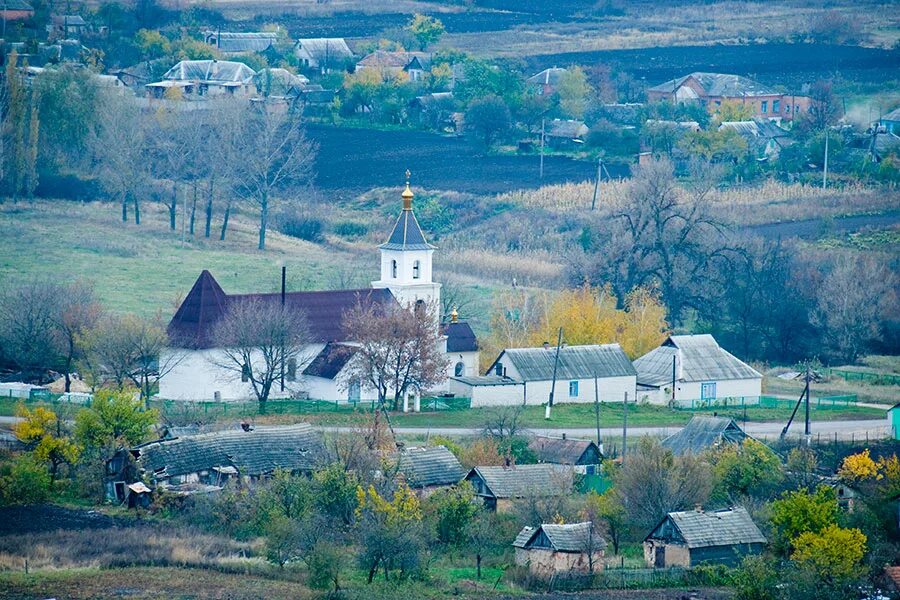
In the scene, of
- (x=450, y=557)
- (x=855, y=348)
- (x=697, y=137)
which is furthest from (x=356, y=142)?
(x=450, y=557)

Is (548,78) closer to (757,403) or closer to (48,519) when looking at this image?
(757,403)

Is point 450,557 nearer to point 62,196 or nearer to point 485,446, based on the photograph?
point 485,446

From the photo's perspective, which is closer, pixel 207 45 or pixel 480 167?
pixel 480 167

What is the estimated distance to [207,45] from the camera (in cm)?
11412

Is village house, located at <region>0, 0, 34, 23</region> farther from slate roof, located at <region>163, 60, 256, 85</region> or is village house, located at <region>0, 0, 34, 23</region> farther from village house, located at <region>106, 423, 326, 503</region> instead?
village house, located at <region>106, 423, 326, 503</region>

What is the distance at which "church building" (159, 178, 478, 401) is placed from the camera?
180ft

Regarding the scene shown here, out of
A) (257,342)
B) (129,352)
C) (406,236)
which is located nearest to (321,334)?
(257,342)

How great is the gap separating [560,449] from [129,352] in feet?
41.9

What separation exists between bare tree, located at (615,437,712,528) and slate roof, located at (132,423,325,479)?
721 centimetres

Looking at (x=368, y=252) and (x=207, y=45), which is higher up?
(x=207, y=45)

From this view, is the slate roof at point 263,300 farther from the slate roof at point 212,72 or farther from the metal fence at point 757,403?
the slate roof at point 212,72

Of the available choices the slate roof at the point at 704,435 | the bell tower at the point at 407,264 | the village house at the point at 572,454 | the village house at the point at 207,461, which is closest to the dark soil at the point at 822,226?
the bell tower at the point at 407,264

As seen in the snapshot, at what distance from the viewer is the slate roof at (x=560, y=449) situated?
48.2m

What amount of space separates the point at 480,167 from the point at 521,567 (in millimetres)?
53146
